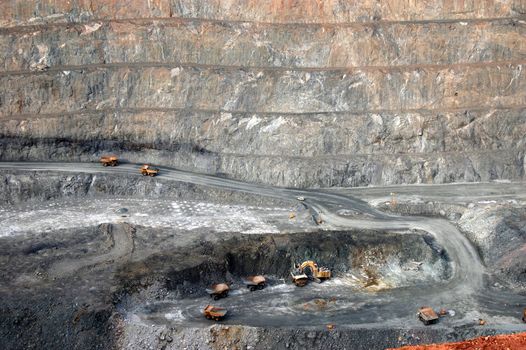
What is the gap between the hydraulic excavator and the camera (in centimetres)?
3341

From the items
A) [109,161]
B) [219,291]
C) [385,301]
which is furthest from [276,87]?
[385,301]

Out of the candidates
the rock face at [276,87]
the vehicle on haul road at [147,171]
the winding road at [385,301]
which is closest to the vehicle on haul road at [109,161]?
the rock face at [276,87]

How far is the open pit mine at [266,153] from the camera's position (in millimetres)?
33594

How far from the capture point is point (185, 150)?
4562 centimetres

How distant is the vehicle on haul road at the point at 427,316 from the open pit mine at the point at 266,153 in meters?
1.31

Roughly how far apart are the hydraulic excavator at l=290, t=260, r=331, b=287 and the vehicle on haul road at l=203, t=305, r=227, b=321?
540cm

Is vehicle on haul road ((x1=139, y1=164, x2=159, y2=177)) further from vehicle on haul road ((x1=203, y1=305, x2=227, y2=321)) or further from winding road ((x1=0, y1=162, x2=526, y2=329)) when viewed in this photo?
vehicle on haul road ((x1=203, y1=305, x2=227, y2=321))

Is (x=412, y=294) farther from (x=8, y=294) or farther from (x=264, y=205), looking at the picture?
(x=8, y=294)

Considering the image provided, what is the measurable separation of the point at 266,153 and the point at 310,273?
42.6ft

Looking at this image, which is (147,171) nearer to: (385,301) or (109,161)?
(109,161)

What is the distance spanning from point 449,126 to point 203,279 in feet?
74.7

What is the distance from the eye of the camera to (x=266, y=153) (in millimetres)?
45094

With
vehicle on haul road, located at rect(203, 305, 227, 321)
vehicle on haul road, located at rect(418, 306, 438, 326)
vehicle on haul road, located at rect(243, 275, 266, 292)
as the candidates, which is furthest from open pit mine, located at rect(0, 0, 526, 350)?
vehicle on haul road, located at rect(203, 305, 227, 321)

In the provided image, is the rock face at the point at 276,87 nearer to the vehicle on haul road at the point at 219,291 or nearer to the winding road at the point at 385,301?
the winding road at the point at 385,301
